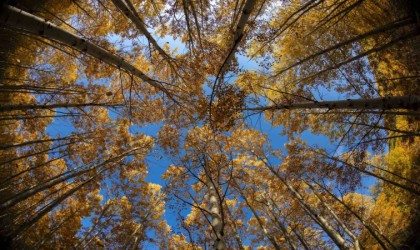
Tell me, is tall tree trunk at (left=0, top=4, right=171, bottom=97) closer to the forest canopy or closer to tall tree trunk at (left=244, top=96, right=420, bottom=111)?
the forest canopy

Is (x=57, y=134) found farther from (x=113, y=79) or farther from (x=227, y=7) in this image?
(x=227, y=7)

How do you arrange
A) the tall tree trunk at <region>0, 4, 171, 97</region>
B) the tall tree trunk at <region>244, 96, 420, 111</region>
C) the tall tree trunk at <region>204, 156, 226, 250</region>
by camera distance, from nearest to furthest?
the tall tree trunk at <region>0, 4, 171, 97</region>, the tall tree trunk at <region>204, 156, 226, 250</region>, the tall tree trunk at <region>244, 96, 420, 111</region>

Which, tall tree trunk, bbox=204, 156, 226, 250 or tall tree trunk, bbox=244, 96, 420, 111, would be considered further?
tall tree trunk, bbox=244, 96, 420, 111

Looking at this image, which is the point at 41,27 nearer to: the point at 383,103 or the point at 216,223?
the point at 216,223

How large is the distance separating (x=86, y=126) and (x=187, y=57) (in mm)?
4583

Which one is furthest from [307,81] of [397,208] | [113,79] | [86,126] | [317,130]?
[86,126]

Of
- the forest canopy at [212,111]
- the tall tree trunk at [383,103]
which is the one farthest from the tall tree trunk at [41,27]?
the tall tree trunk at [383,103]

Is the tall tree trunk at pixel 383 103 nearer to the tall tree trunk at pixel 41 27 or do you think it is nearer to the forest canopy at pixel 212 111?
the forest canopy at pixel 212 111

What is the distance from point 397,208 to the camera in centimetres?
756

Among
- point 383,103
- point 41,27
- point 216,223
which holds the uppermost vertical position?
point 41,27

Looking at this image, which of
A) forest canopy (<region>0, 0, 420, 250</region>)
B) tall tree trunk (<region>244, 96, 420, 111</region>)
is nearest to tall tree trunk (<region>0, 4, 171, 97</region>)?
forest canopy (<region>0, 0, 420, 250</region>)

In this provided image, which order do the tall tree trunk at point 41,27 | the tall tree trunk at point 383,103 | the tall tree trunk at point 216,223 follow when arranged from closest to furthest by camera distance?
the tall tree trunk at point 41,27
the tall tree trunk at point 216,223
the tall tree trunk at point 383,103

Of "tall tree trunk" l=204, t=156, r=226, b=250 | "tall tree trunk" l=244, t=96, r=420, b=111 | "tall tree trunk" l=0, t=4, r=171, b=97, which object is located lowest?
"tall tree trunk" l=204, t=156, r=226, b=250

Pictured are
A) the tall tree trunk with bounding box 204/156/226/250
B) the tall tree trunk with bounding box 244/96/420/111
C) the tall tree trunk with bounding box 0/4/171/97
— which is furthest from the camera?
the tall tree trunk with bounding box 244/96/420/111
